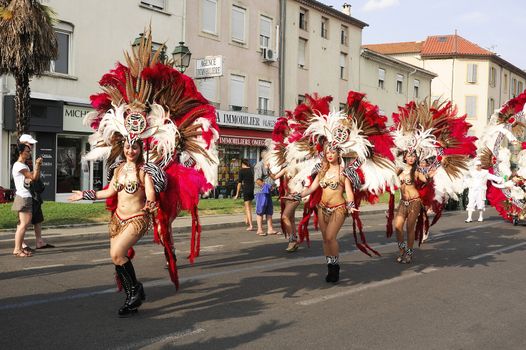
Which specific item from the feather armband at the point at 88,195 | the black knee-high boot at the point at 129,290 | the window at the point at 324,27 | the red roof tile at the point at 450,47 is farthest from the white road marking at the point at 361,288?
the red roof tile at the point at 450,47

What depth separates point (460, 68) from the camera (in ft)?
178

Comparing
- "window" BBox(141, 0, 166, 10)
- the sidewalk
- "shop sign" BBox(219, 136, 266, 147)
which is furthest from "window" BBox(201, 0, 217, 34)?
the sidewalk

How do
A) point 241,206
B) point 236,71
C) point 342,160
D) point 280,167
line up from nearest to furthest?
point 342,160 → point 280,167 → point 241,206 → point 236,71

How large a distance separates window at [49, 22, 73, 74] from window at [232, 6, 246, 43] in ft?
29.2

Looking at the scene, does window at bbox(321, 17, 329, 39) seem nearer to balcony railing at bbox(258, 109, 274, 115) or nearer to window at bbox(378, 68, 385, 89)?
window at bbox(378, 68, 385, 89)

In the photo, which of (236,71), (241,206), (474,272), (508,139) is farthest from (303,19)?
(474,272)

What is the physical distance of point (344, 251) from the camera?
10.5m

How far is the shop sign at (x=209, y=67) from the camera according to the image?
2231 centimetres

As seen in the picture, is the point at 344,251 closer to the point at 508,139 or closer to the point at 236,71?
the point at 508,139

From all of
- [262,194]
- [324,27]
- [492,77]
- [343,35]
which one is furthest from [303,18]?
[492,77]

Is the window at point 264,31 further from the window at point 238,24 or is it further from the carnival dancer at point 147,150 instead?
the carnival dancer at point 147,150

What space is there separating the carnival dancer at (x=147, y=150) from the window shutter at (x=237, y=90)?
20.2 m

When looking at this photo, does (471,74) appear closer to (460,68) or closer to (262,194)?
(460,68)

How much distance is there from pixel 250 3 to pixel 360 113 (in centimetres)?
2130
